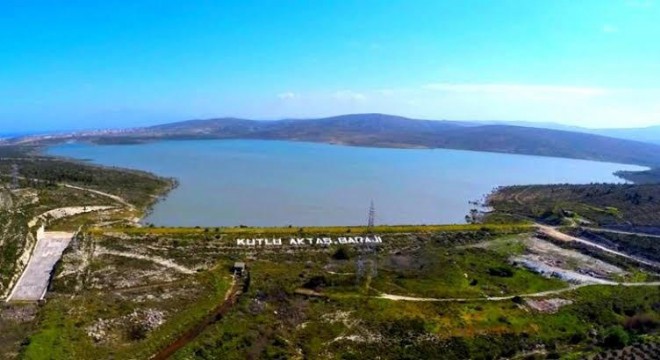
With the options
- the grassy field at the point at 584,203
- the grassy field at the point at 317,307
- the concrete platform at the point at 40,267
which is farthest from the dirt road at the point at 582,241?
the concrete platform at the point at 40,267

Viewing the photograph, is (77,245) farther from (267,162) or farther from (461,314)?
(267,162)

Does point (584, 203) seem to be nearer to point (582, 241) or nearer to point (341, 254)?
point (582, 241)

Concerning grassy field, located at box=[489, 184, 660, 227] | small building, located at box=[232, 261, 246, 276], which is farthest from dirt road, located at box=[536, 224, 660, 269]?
small building, located at box=[232, 261, 246, 276]

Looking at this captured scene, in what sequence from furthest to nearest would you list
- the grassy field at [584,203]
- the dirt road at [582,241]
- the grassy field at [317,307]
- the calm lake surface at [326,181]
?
the calm lake surface at [326,181]
the grassy field at [584,203]
the dirt road at [582,241]
the grassy field at [317,307]

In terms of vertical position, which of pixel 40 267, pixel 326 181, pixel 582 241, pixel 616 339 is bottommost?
pixel 616 339

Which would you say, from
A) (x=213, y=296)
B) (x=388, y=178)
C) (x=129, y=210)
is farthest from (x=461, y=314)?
(x=388, y=178)

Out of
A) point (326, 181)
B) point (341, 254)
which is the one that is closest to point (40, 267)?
point (341, 254)

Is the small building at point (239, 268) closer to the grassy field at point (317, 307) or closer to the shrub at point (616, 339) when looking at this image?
the grassy field at point (317, 307)

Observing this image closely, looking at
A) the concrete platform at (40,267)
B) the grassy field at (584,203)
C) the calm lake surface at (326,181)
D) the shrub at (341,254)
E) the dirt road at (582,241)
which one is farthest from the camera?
the calm lake surface at (326,181)
